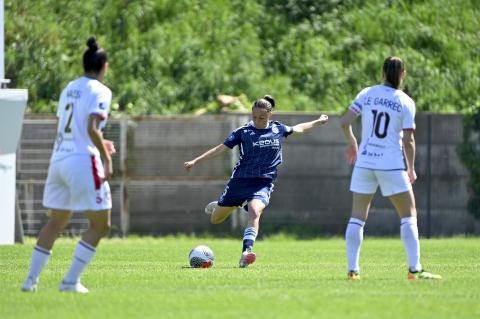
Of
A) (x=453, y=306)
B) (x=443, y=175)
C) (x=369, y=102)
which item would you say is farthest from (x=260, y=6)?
(x=453, y=306)

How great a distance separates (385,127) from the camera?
11.9 metres

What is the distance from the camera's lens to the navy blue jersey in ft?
51.2

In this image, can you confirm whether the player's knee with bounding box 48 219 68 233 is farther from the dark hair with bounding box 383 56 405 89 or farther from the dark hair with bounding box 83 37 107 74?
the dark hair with bounding box 383 56 405 89

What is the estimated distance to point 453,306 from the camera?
9961 mm

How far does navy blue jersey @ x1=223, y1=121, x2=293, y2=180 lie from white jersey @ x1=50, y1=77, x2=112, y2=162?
5061 millimetres

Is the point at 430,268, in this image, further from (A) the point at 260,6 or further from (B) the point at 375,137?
(A) the point at 260,6

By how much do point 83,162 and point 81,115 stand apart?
1.32ft

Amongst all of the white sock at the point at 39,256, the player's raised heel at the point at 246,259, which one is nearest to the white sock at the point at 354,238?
the player's raised heel at the point at 246,259

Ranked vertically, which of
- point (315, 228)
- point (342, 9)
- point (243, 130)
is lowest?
point (315, 228)

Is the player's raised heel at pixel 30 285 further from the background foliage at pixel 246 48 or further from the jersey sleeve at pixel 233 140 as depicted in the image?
the background foliage at pixel 246 48

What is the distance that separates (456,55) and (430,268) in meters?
16.7

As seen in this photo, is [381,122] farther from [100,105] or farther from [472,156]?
[472,156]

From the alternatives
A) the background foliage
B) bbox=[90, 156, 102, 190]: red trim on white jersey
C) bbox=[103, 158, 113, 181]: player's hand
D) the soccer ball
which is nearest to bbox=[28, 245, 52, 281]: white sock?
bbox=[90, 156, 102, 190]: red trim on white jersey

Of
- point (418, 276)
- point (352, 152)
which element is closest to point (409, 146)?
point (352, 152)
